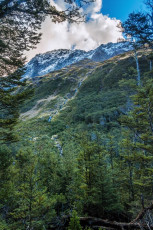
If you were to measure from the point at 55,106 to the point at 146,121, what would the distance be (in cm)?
6263

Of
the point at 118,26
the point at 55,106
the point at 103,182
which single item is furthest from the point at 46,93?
the point at 103,182

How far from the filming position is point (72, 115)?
49688mm

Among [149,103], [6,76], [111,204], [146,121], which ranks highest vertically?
[6,76]

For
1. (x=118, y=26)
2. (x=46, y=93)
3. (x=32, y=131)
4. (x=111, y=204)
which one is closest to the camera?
(x=111, y=204)

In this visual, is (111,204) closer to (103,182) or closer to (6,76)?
(103,182)

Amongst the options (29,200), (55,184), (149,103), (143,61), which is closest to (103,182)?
(29,200)

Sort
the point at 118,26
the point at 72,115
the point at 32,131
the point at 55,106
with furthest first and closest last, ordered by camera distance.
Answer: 1. the point at 55,106
2. the point at 72,115
3. the point at 32,131
4. the point at 118,26

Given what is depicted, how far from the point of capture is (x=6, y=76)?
732cm

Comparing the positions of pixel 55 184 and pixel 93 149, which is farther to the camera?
pixel 55 184

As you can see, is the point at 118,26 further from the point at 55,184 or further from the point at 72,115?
the point at 72,115

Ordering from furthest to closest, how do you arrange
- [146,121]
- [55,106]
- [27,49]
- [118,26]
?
[55,106] → [118,26] → [146,121] → [27,49]

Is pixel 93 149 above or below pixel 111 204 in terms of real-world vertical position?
above

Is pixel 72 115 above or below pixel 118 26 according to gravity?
below

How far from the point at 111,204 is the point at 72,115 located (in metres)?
43.2
